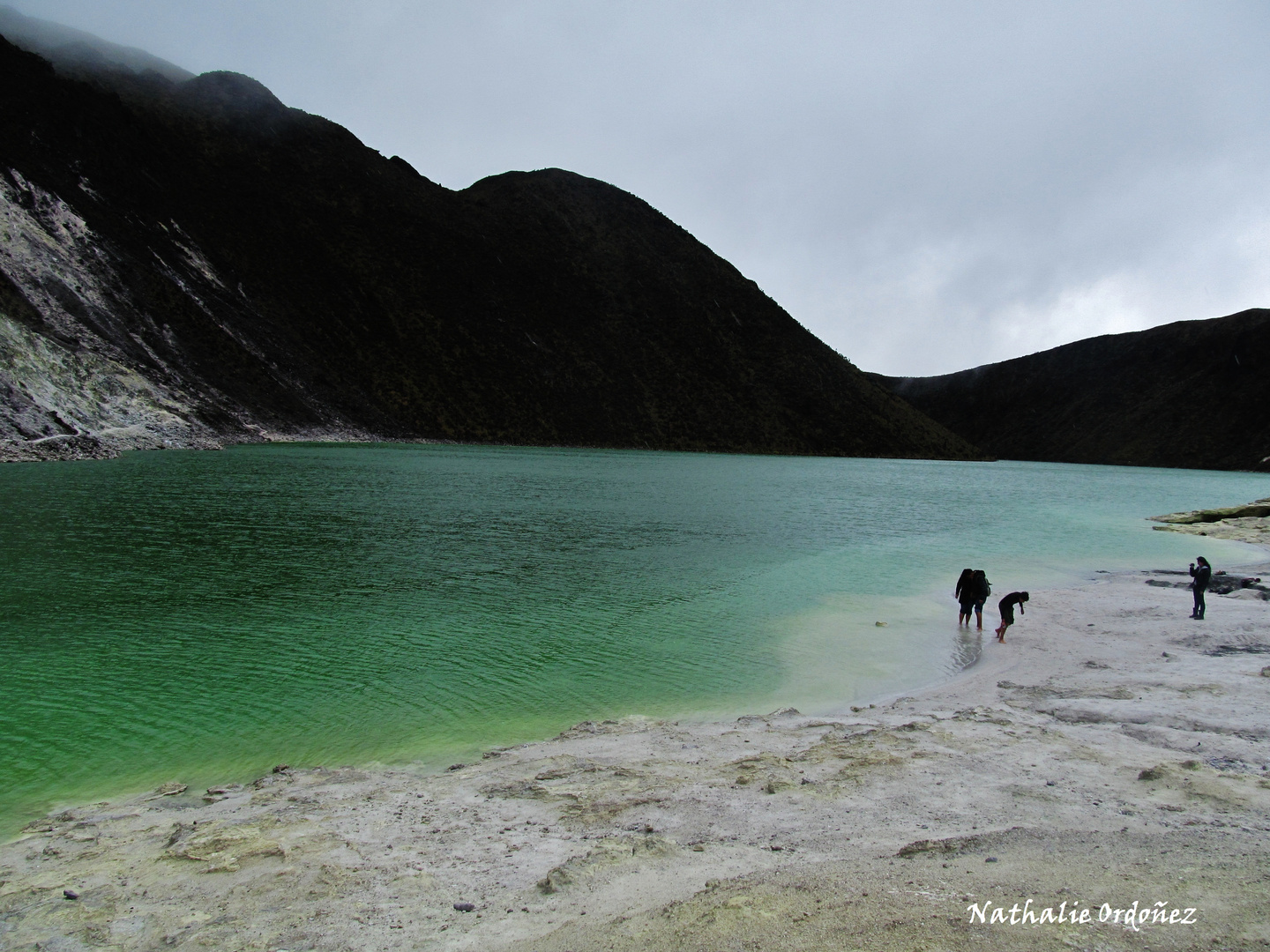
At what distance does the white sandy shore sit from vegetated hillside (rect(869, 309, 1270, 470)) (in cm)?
15487

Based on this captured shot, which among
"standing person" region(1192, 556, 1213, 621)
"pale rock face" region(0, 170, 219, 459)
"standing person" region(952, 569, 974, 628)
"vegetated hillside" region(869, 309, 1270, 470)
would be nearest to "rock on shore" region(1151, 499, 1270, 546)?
"standing person" region(1192, 556, 1213, 621)

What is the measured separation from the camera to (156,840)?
18.0 feet

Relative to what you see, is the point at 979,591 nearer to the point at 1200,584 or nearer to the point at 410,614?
the point at 1200,584

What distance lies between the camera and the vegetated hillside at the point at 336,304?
55.5 m

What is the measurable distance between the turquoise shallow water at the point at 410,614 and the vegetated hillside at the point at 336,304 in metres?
25.9

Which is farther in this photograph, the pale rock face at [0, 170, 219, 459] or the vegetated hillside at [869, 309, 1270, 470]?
the vegetated hillside at [869, 309, 1270, 470]

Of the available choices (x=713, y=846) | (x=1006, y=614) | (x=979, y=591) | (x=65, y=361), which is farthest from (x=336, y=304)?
(x=713, y=846)

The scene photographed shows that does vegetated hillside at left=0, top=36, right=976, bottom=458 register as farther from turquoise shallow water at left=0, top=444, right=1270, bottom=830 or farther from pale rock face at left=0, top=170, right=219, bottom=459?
turquoise shallow water at left=0, top=444, right=1270, bottom=830

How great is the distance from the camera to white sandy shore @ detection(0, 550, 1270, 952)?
394cm

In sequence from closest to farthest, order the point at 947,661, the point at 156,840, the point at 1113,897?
1. the point at 1113,897
2. the point at 156,840
3. the point at 947,661

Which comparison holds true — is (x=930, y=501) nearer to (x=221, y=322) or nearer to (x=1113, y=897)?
(x=1113, y=897)

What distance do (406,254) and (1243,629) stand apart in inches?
4401

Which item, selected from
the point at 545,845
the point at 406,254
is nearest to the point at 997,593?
the point at 545,845

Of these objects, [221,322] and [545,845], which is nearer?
[545,845]
